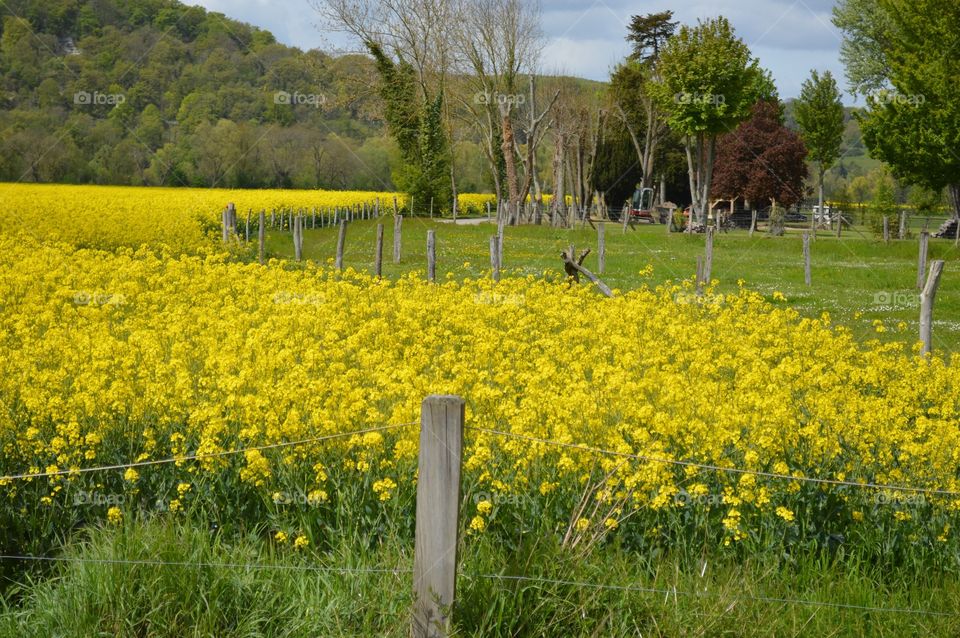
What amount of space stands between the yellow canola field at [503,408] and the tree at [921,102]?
93.8ft

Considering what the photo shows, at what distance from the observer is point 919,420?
283 inches

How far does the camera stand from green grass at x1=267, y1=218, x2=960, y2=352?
18.6m

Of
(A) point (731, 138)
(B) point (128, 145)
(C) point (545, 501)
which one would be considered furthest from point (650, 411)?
(B) point (128, 145)

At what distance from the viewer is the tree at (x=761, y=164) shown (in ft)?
202

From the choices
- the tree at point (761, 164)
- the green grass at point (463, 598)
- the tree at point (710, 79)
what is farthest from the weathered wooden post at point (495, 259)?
the tree at point (761, 164)

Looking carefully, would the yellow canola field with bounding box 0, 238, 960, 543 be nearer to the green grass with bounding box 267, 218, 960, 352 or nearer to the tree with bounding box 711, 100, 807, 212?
the green grass with bounding box 267, 218, 960, 352

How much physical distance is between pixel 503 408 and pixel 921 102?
34951 mm

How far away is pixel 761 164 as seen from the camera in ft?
201

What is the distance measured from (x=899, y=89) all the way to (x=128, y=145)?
4708 cm

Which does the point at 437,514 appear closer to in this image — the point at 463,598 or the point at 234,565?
the point at 463,598

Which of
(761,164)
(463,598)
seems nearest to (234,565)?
(463,598)

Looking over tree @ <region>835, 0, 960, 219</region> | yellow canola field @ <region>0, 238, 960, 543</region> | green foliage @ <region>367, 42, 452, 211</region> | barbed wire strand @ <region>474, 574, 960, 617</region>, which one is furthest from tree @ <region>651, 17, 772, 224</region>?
barbed wire strand @ <region>474, 574, 960, 617</region>

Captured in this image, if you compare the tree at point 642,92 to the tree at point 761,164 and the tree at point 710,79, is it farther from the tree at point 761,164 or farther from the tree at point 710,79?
the tree at point 710,79

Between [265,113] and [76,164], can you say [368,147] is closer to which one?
[265,113]
